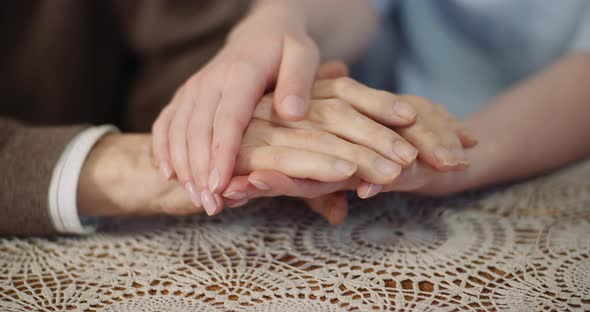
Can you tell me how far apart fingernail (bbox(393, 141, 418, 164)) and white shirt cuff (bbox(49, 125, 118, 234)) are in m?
0.34

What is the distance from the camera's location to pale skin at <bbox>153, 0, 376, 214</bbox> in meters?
0.53

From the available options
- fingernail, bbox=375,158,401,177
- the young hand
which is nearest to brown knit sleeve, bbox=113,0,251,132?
the young hand

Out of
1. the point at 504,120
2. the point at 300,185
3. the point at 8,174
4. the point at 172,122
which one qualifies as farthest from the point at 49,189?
the point at 504,120

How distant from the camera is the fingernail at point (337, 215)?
582 mm

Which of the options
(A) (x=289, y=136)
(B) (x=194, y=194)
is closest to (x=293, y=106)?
(A) (x=289, y=136)

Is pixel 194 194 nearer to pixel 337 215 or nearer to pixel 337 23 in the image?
pixel 337 215

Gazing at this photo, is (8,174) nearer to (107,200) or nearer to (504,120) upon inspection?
(107,200)

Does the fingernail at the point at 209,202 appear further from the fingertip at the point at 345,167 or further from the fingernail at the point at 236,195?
the fingertip at the point at 345,167

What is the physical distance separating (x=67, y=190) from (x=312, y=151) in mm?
270

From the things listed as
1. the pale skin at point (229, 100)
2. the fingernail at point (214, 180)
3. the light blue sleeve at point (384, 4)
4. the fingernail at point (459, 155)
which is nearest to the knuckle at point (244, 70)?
the pale skin at point (229, 100)

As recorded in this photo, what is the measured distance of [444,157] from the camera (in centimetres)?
54

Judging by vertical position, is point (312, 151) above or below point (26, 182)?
above

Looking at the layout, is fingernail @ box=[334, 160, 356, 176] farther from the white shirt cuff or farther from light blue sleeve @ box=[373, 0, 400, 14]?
light blue sleeve @ box=[373, 0, 400, 14]

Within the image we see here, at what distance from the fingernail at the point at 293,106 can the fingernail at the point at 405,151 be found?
10cm
